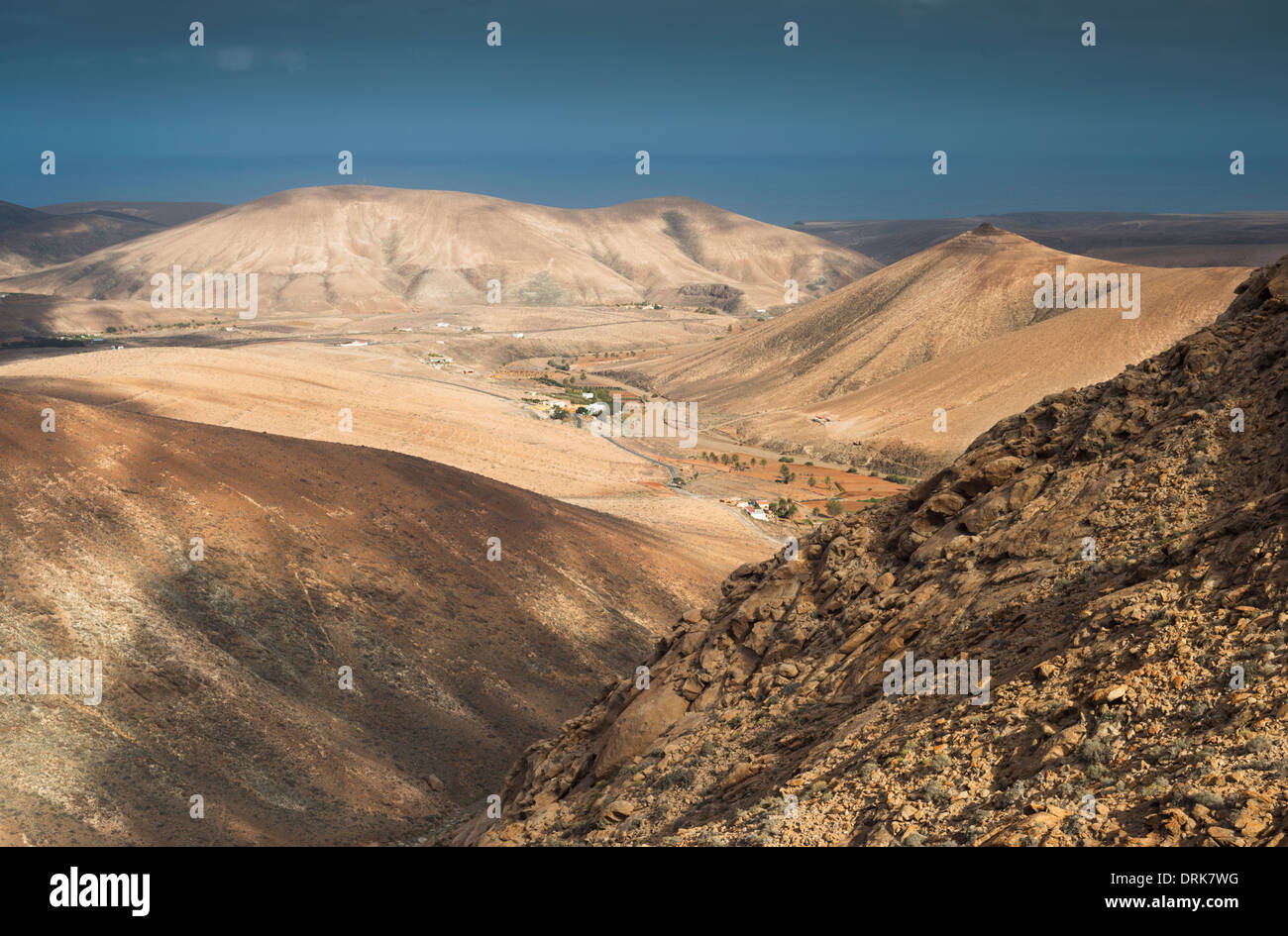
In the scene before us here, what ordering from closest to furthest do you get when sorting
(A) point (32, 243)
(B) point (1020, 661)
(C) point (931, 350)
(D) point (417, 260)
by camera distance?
(B) point (1020, 661)
(C) point (931, 350)
(D) point (417, 260)
(A) point (32, 243)

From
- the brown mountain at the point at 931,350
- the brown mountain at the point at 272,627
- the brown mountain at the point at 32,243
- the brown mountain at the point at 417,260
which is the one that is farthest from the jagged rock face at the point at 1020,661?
the brown mountain at the point at 32,243

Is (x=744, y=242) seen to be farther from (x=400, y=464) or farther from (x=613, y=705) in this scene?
(x=613, y=705)

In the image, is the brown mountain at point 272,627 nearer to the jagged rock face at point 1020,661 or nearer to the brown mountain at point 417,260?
the jagged rock face at point 1020,661

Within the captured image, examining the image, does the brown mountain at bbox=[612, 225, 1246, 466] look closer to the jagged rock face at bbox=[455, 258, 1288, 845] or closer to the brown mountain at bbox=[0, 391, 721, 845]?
the brown mountain at bbox=[0, 391, 721, 845]

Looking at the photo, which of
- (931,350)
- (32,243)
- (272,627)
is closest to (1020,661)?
(272,627)

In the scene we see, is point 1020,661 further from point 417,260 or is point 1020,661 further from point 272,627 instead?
point 417,260

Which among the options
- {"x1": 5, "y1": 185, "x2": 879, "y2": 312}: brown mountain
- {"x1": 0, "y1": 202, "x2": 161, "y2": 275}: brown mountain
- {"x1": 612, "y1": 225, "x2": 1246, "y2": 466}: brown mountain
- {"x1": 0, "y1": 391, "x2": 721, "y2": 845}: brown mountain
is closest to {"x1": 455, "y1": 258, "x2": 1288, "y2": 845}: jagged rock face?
{"x1": 0, "y1": 391, "x2": 721, "y2": 845}: brown mountain
